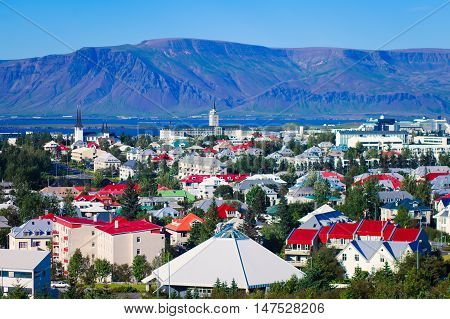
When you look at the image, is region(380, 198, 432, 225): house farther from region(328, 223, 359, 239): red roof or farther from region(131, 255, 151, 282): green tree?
region(131, 255, 151, 282): green tree

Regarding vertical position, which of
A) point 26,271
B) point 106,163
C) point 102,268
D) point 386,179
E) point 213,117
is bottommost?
point 102,268

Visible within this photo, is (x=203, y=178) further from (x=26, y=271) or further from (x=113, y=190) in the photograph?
(x=26, y=271)

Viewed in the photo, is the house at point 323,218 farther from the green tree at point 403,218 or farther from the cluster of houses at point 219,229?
the green tree at point 403,218

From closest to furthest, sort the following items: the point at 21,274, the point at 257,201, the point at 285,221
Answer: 1. the point at 21,274
2. the point at 285,221
3. the point at 257,201

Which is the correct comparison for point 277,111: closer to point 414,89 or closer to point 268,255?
point 414,89

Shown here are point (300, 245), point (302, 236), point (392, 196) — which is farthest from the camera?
point (392, 196)

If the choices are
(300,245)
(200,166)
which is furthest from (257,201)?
(200,166)

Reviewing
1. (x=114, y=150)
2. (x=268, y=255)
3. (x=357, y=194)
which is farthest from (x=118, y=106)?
(x=268, y=255)

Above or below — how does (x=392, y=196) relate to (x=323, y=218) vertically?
above
